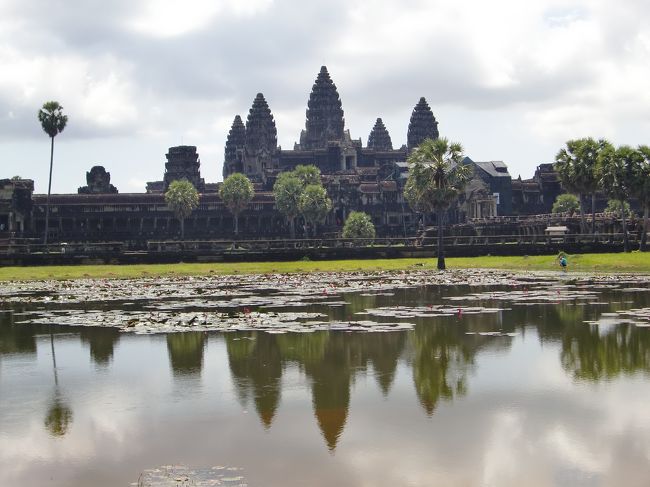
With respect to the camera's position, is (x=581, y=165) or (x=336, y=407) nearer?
(x=336, y=407)

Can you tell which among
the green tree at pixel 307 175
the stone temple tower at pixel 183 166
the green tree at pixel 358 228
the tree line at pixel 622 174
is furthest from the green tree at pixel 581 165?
the stone temple tower at pixel 183 166

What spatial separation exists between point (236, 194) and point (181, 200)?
352 inches

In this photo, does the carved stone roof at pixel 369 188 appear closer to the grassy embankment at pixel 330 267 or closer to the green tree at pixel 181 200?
the green tree at pixel 181 200

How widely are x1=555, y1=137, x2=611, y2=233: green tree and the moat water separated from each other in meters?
67.2

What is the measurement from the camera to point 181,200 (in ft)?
486

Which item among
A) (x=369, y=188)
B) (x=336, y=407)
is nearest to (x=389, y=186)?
(x=369, y=188)

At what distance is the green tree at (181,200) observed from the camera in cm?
14830

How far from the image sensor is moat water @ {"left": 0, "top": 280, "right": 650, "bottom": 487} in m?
13.3

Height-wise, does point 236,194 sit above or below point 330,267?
above

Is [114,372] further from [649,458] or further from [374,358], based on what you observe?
[649,458]

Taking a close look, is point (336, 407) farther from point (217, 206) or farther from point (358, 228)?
point (217, 206)

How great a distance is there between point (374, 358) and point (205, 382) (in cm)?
424

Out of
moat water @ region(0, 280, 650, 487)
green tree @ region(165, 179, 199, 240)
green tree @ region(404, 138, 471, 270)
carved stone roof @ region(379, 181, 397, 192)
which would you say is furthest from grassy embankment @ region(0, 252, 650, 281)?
carved stone roof @ region(379, 181, 397, 192)

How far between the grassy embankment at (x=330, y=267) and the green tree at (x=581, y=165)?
75.8ft
